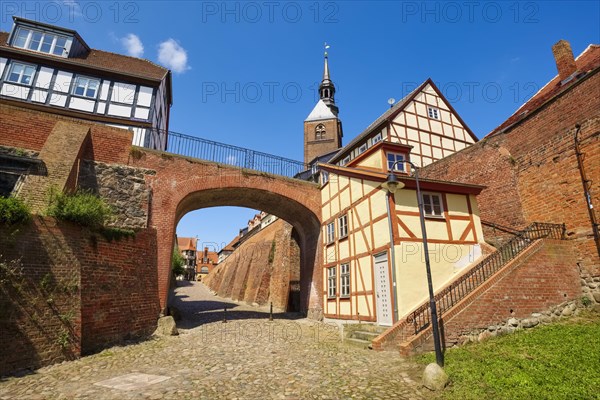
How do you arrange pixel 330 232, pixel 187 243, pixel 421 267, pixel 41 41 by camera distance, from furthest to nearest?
pixel 187 243
pixel 41 41
pixel 330 232
pixel 421 267

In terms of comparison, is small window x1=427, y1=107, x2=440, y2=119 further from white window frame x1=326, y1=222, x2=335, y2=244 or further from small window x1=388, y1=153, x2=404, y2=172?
white window frame x1=326, y1=222, x2=335, y2=244

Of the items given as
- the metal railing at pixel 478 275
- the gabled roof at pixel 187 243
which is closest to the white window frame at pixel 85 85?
the metal railing at pixel 478 275

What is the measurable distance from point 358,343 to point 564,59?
17.9 meters

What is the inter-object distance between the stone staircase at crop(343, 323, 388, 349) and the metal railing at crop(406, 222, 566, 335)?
4.79 feet

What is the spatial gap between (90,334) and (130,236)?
3.19 m

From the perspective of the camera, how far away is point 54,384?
20.2 feet

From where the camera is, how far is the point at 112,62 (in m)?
20.4

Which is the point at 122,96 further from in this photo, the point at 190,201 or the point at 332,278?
the point at 332,278

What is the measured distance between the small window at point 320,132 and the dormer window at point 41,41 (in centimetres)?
3360

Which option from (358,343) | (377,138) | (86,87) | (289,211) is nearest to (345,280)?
(358,343)

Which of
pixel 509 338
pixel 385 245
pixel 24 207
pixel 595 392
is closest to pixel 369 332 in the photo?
pixel 385 245

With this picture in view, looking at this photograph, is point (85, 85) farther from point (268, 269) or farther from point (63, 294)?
point (268, 269)

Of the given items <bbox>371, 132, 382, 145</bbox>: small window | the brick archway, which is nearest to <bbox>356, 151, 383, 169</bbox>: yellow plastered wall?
the brick archway

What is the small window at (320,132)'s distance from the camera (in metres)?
48.4
